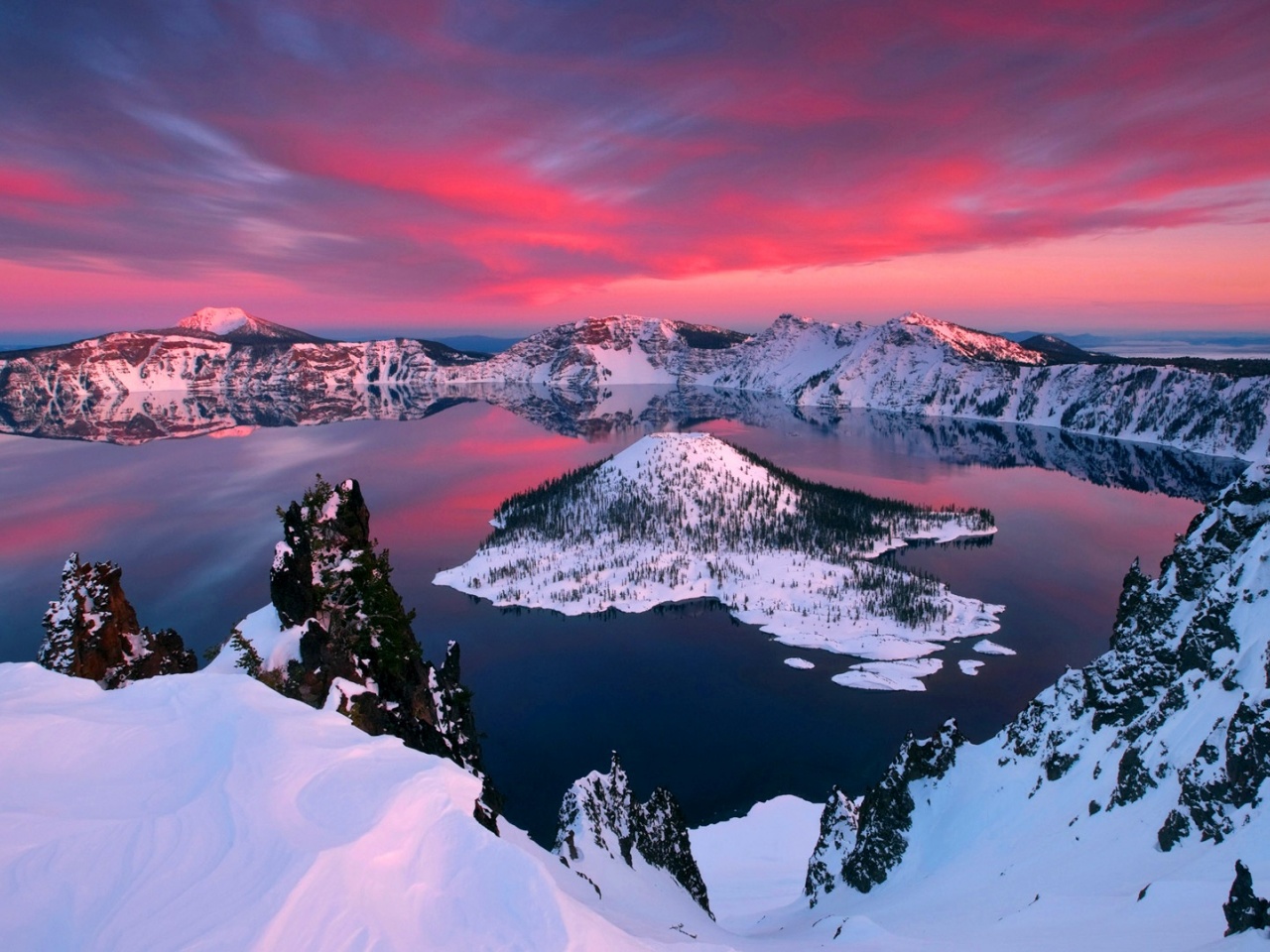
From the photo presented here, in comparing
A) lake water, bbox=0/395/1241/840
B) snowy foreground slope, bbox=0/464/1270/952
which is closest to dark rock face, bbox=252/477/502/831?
snowy foreground slope, bbox=0/464/1270/952

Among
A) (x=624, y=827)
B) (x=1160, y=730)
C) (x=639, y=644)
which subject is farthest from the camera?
(x=639, y=644)

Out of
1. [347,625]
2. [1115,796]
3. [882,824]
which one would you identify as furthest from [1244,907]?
[347,625]

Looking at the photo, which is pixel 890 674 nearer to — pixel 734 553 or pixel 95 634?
pixel 734 553

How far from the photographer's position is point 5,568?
117 meters

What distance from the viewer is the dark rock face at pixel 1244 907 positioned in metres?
20.8

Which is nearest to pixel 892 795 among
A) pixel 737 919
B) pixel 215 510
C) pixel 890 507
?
pixel 737 919

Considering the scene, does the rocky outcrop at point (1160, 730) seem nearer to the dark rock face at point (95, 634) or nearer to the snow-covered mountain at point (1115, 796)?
the snow-covered mountain at point (1115, 796)

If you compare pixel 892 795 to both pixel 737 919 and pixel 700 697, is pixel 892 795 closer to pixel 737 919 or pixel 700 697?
pixel 737 919

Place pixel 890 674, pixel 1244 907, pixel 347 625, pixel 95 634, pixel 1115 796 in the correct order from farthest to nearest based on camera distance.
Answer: pixel 890 674
pixel 1115 796
pixel 347 625
pixel 95 634
pixel 1244 907

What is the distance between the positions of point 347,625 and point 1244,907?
1399 inches

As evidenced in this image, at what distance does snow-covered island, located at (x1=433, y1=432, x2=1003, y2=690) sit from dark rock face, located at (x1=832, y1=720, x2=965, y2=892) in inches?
1672

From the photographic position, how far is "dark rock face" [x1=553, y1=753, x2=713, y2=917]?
38719 mm

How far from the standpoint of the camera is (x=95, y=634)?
29234mm

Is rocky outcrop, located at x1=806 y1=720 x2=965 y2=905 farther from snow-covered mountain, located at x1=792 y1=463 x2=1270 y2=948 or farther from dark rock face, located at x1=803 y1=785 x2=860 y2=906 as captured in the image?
snow-covered mountain, located at x1=792 y1=463 x2=1270 y2=948
